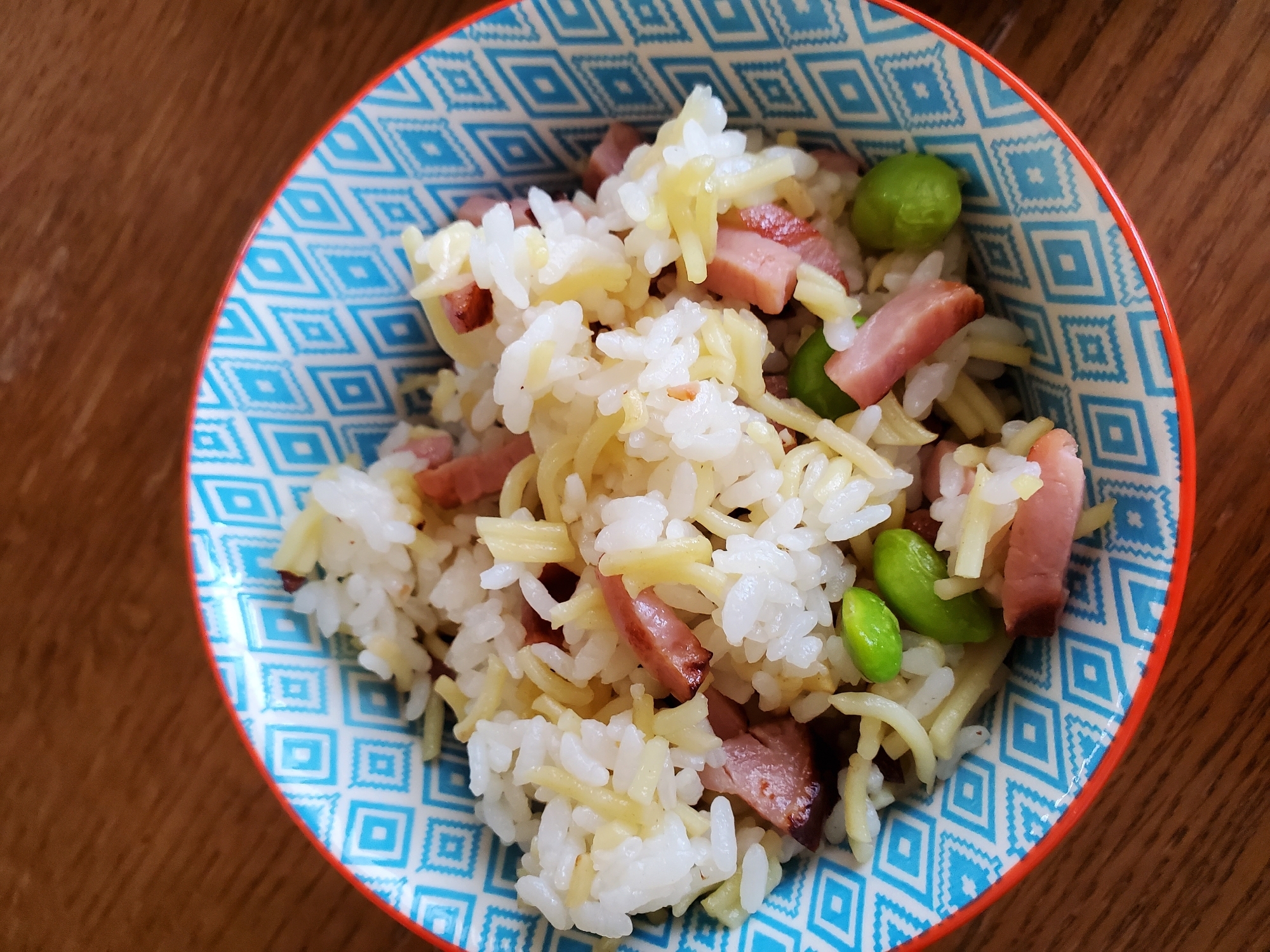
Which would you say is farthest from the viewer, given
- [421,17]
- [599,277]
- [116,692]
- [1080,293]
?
[116,692]

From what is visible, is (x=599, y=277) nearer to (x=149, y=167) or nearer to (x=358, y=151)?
(x=358, y=151)

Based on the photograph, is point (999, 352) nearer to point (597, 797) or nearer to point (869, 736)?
point (869, 736)

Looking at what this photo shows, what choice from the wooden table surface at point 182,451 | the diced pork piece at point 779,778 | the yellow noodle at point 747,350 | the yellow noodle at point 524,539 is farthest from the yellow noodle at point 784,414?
the wooden table surface at point 182,451

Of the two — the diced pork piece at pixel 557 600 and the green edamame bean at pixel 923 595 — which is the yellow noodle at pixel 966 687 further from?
the diced pork piece at pixel 557 600

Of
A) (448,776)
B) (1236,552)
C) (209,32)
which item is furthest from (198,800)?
(1236,552)

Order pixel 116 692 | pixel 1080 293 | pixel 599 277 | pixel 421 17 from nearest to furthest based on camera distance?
1. pixel 1080 293
2. pixel 599 277
3. pixel 421 17
4. pixel 116 692

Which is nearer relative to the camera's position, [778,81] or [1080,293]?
[1080,293]
